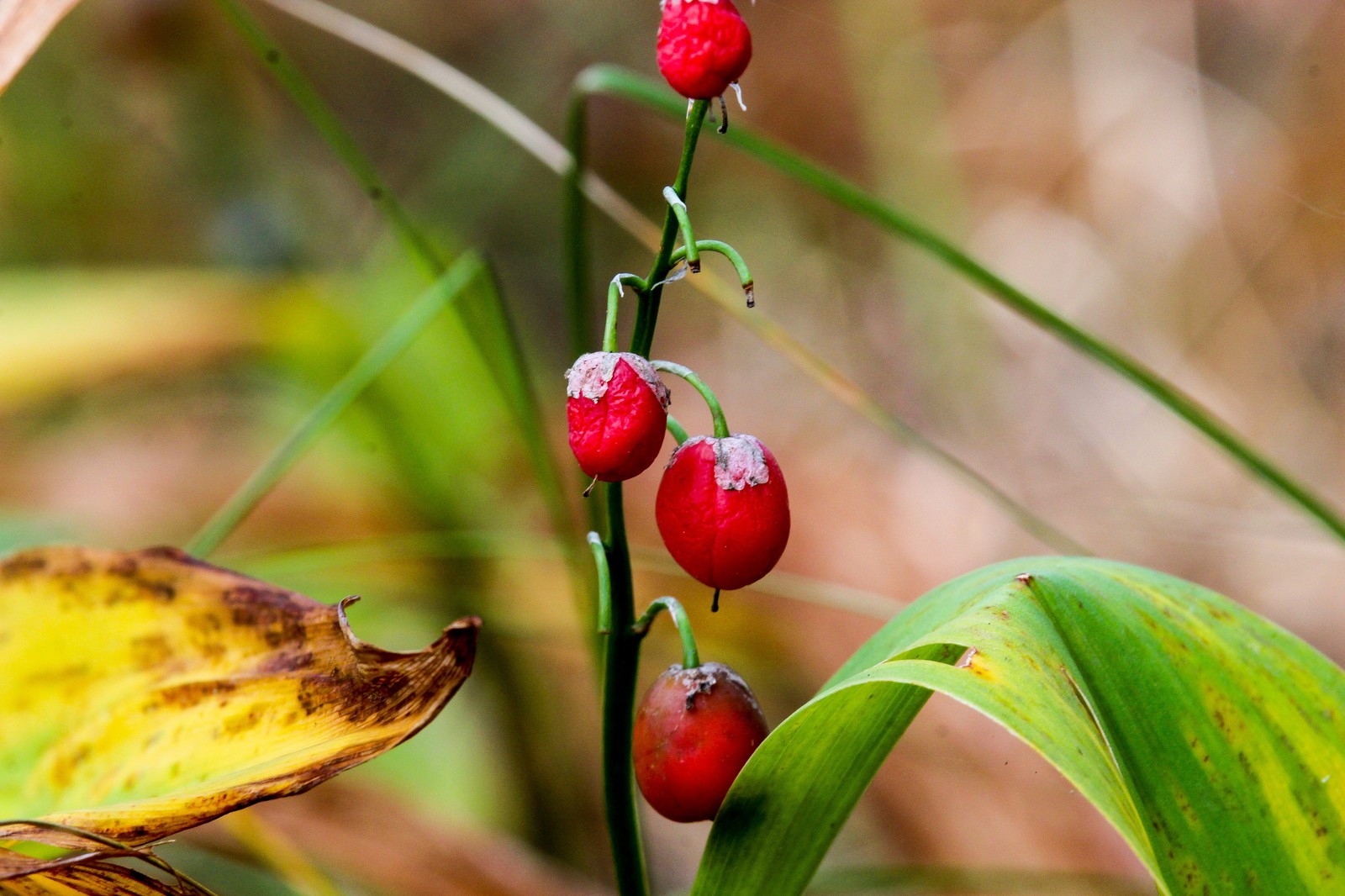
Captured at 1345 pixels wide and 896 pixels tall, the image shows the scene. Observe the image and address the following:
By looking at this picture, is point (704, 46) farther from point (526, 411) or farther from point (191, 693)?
point (526, 411)

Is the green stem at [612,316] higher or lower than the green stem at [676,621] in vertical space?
higher

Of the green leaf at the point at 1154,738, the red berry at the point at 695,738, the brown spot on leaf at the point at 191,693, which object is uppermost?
the brown spot on leaf at the point at 191,693

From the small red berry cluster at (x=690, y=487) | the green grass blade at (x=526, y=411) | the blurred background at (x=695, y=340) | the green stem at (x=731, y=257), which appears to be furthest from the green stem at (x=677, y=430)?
the blurred background at (x=695, y=340)

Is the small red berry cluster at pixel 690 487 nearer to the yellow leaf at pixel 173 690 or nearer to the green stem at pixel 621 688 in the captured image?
the green stem at pixel 621 688

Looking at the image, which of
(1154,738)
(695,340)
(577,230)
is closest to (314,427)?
(577,230)

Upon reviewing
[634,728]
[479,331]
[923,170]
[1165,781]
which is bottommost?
[1165,781]

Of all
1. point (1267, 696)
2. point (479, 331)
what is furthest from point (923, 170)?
point (1267, 696)

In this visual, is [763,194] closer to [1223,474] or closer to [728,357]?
[728,357]
